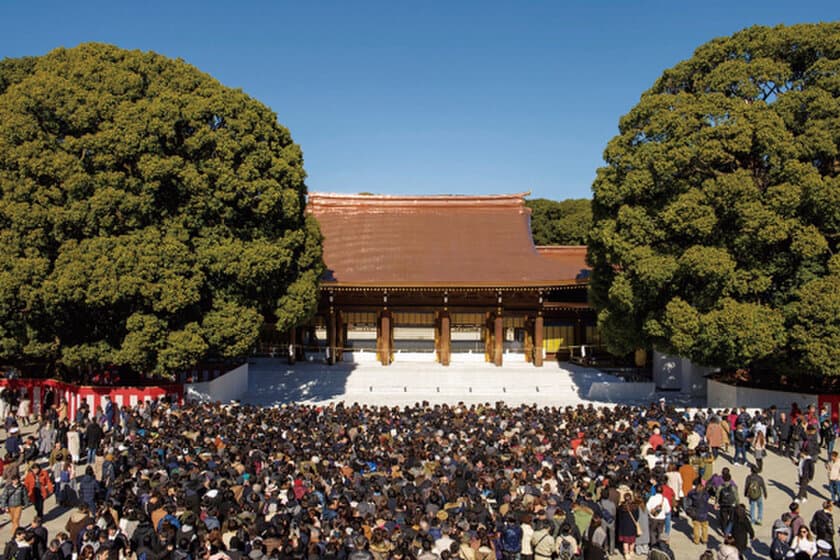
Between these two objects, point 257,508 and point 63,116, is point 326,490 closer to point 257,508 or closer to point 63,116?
point 257,508

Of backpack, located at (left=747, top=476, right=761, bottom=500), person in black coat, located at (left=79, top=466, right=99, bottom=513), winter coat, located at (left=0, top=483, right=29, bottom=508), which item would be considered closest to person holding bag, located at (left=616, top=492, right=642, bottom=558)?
backpack, located at (left=747, top=476, right=761, bottom=500)

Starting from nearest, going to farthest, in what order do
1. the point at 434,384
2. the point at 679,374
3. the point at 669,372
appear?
the point at 679,374 → the point at 669,372 → the point at 434,384

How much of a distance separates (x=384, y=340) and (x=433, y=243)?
574 centimetres

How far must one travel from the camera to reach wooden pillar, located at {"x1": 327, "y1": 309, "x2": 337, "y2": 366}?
2990 centimetres

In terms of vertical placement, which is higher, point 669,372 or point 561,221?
point 561,221

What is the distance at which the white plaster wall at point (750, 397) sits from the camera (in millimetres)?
18766

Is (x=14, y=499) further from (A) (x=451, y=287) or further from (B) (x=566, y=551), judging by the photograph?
(A) (x=451, y=287)

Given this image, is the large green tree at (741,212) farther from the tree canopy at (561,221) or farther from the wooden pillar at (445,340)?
the tree canopy at (561,221)

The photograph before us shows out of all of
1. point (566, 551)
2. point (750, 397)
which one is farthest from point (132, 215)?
point (750, 397)

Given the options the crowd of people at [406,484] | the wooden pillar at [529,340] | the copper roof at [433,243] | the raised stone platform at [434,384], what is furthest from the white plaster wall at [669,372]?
the crowd of people at [406,484]

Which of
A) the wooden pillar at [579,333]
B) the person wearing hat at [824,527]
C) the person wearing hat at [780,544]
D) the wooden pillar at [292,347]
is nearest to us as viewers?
the person wearing hat at [780,544]

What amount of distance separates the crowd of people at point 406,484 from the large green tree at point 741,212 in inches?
102

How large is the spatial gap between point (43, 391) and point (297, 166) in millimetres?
9907

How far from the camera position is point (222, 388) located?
22562 mm
